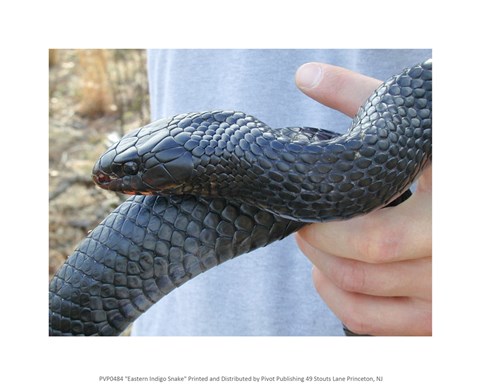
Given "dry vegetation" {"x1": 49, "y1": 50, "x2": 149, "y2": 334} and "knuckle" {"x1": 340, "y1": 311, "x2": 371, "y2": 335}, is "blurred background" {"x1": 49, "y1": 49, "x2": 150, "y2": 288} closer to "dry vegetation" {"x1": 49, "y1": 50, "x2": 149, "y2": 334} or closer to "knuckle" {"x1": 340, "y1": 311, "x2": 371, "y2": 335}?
"dry vegetation" {"x1": 49, "y1": 50, "x2": 149, "y2": 334}

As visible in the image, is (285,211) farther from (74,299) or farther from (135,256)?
(74,299)

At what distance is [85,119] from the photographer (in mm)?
3115

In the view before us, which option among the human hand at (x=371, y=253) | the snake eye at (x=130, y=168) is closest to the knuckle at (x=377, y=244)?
the human hand at (x=371, y=253)

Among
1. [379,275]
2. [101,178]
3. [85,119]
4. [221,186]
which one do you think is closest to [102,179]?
[101,178]

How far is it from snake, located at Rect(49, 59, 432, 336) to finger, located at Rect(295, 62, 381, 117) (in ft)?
0.23

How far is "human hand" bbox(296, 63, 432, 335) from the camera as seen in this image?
37.3 inches

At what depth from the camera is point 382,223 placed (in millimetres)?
950

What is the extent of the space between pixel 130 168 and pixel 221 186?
13 centimetres

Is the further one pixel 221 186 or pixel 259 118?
pixel 259 118

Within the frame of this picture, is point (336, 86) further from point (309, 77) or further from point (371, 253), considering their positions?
point (371, 253)

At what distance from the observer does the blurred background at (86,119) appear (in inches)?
112

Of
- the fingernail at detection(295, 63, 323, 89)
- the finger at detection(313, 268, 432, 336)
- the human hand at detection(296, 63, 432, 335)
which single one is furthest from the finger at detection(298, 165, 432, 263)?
the fingernail at detection(295, 63, 323, 89)
